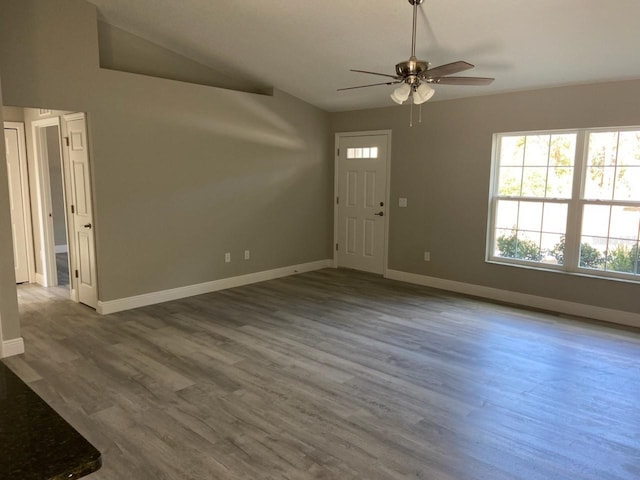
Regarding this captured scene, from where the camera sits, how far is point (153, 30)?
503 centimetres

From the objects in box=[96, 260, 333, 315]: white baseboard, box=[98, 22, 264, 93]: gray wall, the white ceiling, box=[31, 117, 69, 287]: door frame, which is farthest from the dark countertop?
box=[31, 117, 69, 287]: door frame

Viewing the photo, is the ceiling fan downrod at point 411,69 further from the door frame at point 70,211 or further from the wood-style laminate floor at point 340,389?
the door frame at point 70,211

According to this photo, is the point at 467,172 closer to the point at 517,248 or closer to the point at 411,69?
the point at 517,248

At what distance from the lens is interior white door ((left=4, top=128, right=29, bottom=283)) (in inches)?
230

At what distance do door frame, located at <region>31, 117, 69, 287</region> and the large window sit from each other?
19.0 ft

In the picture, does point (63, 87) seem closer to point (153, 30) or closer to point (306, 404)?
point (153, 30)

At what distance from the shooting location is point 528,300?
5402 millimetres

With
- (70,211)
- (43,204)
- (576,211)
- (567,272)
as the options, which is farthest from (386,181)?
(43,204)

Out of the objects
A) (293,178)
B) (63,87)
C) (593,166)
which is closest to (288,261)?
(293,178)

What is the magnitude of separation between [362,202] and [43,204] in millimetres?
4501

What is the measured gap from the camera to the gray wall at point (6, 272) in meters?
3.68

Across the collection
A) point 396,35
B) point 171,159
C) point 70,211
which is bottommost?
point 70,211

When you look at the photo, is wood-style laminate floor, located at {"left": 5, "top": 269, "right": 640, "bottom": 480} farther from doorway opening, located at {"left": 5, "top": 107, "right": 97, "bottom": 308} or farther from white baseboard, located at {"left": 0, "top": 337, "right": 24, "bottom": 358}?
doorway opening, located at {"left": 5, "top": 107, "right": 97, "bottom": 308}

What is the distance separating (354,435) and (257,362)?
4.21ft
